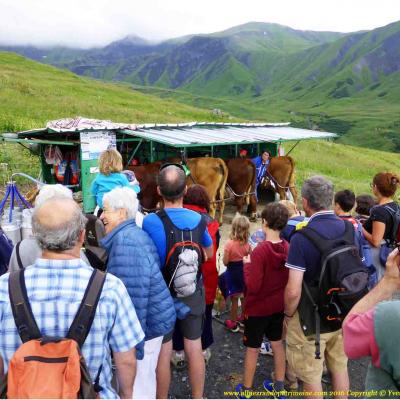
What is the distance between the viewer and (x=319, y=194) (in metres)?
3.40

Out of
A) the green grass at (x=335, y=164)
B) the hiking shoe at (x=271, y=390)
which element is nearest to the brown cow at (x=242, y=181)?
the hiking shoe at (x=271, y=390)

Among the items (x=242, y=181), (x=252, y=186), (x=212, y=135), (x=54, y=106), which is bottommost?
(x=252, y=186)

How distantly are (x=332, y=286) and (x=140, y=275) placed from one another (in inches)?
62.5

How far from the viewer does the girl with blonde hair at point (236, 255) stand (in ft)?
15.4

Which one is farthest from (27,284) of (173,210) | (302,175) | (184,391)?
(302,175)

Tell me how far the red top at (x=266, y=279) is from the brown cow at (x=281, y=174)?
8589 mm

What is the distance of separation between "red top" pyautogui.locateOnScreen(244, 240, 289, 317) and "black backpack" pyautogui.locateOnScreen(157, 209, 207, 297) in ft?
1.90

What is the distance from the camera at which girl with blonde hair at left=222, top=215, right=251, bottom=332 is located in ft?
15.4

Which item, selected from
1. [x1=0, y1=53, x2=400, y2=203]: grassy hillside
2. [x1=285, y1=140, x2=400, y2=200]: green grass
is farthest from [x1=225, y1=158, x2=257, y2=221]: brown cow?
[x1=285, y1=140, x2=400, y2=200]: green grass

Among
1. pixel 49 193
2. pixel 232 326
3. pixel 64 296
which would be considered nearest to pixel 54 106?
pixel 232 326

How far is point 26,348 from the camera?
1987mm

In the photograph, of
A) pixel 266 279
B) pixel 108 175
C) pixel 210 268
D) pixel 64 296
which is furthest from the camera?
pixel 108 175

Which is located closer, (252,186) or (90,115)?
(252,186)

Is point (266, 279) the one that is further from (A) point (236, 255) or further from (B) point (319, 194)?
(A) point (236, 255)
